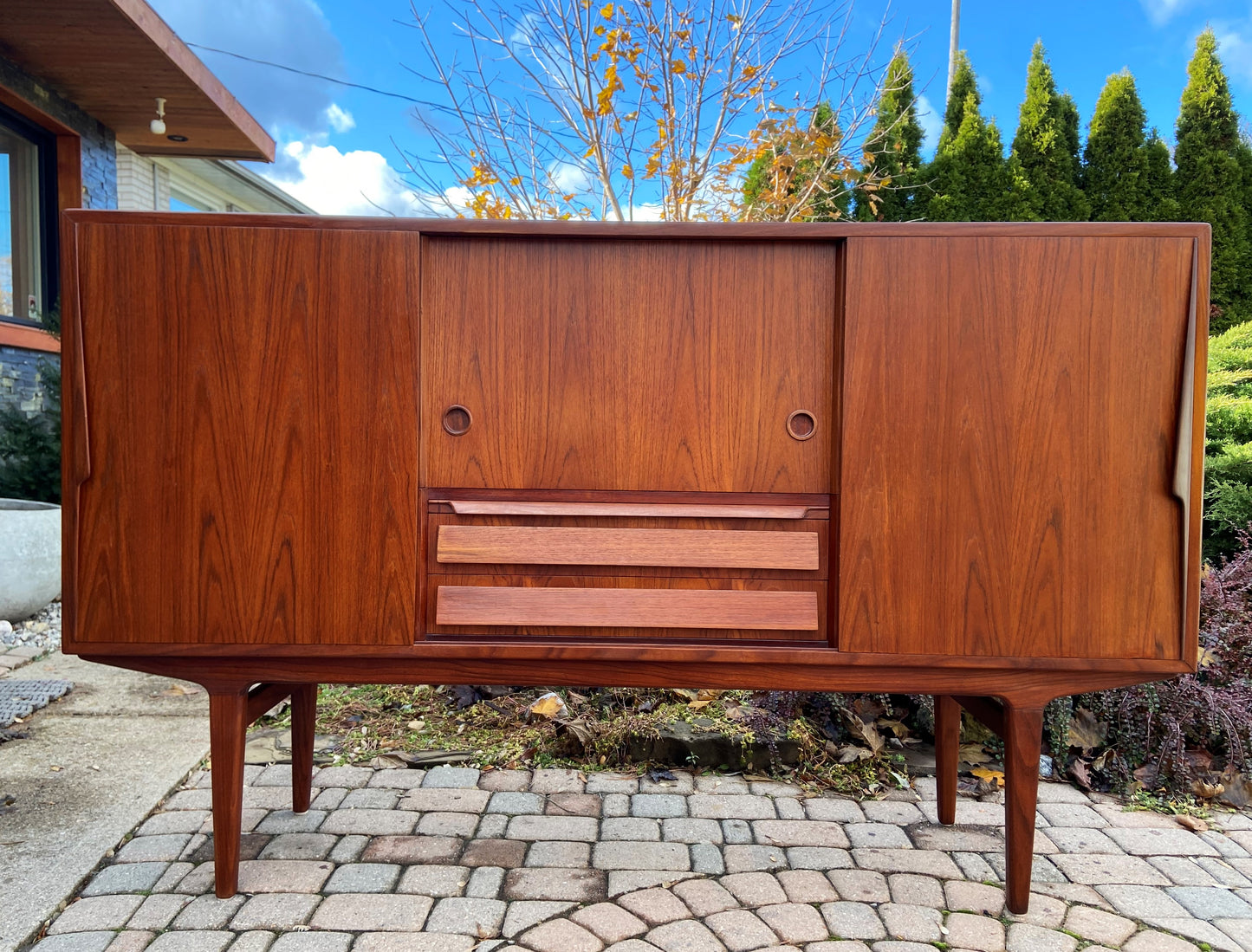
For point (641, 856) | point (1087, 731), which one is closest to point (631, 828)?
point (641, 856)

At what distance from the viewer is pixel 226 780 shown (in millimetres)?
1786

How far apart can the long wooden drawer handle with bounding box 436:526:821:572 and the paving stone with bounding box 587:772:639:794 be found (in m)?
1.08

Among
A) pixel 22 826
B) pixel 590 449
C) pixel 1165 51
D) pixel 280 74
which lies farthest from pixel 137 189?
pixel 1165 51

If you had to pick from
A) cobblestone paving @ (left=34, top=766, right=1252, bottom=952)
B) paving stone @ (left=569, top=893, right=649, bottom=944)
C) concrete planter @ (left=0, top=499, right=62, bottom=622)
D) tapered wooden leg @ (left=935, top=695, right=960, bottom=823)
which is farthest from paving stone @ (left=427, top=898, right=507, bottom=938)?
concrete planter @ (left=0, top=499, right=62, bottom=622)

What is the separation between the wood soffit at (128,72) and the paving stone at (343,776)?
15.6ft

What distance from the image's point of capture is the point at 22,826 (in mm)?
2094

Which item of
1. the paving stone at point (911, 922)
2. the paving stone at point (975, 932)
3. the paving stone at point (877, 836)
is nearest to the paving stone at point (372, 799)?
the paving stone at point (877, 836)

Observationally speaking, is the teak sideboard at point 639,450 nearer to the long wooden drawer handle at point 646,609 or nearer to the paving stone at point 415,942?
the long wooden drawer handle at point 646,609

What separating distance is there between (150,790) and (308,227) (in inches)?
68.3

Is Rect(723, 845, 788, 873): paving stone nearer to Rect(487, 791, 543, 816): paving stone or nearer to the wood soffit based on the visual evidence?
Rect(487, 791, 543, 816): paving stone

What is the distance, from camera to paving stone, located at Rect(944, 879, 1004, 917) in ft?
5.96

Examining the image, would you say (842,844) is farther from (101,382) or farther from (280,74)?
(280,74)

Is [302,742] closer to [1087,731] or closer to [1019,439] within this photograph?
[1019,439]

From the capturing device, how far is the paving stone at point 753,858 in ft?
6.55
